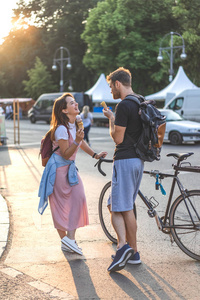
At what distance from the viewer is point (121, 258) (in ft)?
13.3

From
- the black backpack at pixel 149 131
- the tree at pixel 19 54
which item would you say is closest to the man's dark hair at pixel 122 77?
the black backpack at pixel 149 131

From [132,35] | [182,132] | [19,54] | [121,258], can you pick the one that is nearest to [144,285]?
[121,258]

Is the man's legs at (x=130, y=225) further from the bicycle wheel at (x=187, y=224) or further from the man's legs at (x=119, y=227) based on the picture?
the bicycle wheel at (x=187, y=224)

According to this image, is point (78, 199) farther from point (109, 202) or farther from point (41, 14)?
point (41, 14)

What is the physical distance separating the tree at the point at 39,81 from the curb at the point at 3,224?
4663cm

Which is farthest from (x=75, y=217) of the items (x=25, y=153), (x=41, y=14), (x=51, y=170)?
(x=41, y=14)

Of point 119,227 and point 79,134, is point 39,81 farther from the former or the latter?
point 119,227

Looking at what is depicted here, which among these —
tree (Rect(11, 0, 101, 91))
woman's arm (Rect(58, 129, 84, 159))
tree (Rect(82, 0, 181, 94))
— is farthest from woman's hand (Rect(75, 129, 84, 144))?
tree (Rect(11, 0, 101, 91))

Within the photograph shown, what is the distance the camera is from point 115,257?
409cm

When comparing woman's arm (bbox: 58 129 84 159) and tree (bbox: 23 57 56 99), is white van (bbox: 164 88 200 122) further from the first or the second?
tree (bbox: 23 57 56 99)

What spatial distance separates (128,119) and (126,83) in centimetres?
32

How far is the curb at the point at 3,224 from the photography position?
4932 mm

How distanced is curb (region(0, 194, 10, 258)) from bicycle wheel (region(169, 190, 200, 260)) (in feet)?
5.51

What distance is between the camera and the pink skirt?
466 centimetres
